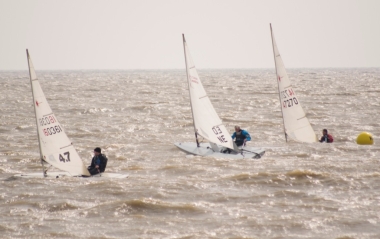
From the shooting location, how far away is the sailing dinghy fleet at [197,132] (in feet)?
56.0

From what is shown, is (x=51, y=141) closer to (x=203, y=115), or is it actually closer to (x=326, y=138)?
(x=203, y=115)

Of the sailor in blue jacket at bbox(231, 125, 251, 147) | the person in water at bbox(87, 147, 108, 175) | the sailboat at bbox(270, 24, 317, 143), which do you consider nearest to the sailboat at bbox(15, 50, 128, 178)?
the person in water at bbox(87, 147, 108, 175)

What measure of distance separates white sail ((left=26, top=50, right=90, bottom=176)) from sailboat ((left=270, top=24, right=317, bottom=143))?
9.49 m

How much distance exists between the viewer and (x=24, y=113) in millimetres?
39875

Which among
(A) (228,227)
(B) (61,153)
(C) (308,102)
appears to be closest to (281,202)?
(A) (228,227)

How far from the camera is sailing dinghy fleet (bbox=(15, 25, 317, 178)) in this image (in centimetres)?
1706

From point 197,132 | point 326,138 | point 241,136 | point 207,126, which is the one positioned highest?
point 207,126

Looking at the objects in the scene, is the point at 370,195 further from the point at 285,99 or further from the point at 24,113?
the point at 24,113

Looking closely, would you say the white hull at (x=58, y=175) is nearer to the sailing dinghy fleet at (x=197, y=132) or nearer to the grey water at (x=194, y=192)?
the sailing dinghy fleet at (x=197, y=132)

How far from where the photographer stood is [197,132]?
22.3 metres

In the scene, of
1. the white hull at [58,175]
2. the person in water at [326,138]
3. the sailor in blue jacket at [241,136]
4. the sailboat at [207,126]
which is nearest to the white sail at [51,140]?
the white hull at [58,175]

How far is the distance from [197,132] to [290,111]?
4.12 meters

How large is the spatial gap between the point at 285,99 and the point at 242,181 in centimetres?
646

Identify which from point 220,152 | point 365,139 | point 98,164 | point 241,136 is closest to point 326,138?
point 365,139
